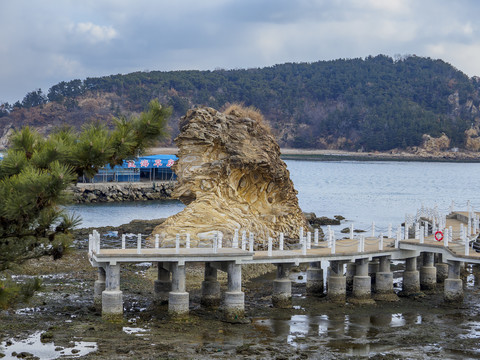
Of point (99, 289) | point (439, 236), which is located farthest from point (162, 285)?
point (439, 236)

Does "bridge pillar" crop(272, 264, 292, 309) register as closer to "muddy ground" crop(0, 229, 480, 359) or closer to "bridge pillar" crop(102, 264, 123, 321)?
"muddy ground" crop(0, 229, 480, 359)

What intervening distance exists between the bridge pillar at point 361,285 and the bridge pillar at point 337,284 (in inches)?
17.9

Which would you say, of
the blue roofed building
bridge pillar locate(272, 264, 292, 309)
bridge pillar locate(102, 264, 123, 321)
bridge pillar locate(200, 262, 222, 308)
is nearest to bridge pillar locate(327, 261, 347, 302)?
bridge pillar locate(272, 264, 292, 309)

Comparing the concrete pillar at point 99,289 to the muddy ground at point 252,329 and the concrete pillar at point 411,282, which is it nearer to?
the muddy ground at point 252,329

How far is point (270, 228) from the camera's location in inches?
1729

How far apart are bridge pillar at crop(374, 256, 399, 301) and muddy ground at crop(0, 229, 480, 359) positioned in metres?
0.58

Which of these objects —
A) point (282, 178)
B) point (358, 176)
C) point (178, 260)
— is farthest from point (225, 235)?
point (358, 176)

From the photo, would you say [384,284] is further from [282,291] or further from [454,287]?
[282,291]

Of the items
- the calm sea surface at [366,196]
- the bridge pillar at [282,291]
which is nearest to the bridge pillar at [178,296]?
the bridge pillar at [282,291]

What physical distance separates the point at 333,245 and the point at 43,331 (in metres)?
12.1

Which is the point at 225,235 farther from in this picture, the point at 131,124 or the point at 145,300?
the point at 131,124

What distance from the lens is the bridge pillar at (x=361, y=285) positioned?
3206cm

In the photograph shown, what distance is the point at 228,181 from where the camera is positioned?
42344 millimetres

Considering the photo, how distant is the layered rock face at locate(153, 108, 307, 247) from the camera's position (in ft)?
130
